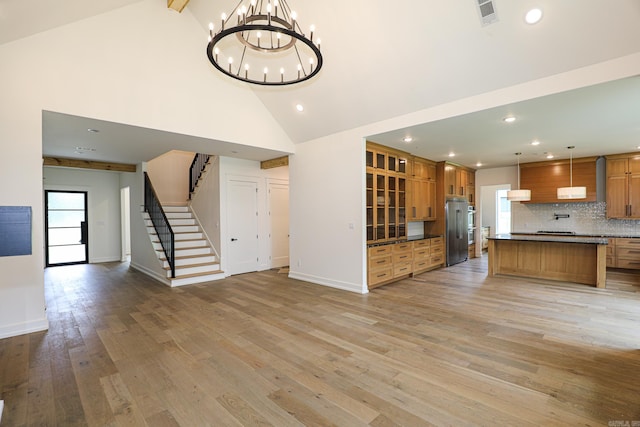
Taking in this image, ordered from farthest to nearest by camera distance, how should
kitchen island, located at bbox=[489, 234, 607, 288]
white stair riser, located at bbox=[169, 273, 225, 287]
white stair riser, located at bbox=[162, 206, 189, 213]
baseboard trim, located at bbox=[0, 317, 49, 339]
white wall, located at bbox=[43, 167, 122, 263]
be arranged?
white wall, located at bbox=[43, 167, 122, 263]
white stair riser, located at bbox=[162, 206, 189, 213]
white stair riser, located at bbox=[169, 273, 225, 287]
kitchen island, located at bbox=[489, 234, 607, 288]
baseboard trim, located at bbox=[0, 317, 49, 339]

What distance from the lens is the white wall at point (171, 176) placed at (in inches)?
363

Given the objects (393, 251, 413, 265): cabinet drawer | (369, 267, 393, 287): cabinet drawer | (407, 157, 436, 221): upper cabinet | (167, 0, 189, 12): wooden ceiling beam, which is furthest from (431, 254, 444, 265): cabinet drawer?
(167, 0, 189, 12): wooden ceiling beam

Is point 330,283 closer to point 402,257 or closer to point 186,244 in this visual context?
point 402,257

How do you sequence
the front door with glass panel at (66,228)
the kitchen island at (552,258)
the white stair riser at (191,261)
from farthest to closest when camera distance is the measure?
the front door with glass panel at (66,228), the white stair riser at (191,261), the kitchen island at (552,258)

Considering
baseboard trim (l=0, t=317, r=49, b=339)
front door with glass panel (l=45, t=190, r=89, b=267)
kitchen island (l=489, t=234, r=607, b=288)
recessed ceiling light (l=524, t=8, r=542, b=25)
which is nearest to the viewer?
recessed ceiling light (l=524, t=8, r=542, b=25)

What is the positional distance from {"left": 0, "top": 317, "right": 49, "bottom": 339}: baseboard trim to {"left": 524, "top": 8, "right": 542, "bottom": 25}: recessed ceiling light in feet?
21.2

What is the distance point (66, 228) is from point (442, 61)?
10656mm

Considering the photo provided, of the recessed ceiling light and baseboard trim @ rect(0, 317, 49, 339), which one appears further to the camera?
baseboard trim @ rect(0, 317, 49, 339)

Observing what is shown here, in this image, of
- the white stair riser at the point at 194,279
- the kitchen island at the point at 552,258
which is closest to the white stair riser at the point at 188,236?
the white stair riser at the point at 194,279

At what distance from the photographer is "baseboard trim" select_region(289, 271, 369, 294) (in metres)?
5.29

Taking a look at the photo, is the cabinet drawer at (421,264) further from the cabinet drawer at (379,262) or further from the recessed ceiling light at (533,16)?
the recessed ceiling light at (533,16)

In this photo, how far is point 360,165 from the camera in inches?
208

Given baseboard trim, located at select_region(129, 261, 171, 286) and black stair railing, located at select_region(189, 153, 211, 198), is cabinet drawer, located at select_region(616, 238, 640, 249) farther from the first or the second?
black stair railing, located at select_region(189, 153, 211, 198)

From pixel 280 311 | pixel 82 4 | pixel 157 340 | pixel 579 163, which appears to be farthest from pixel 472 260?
pixel 82 4
